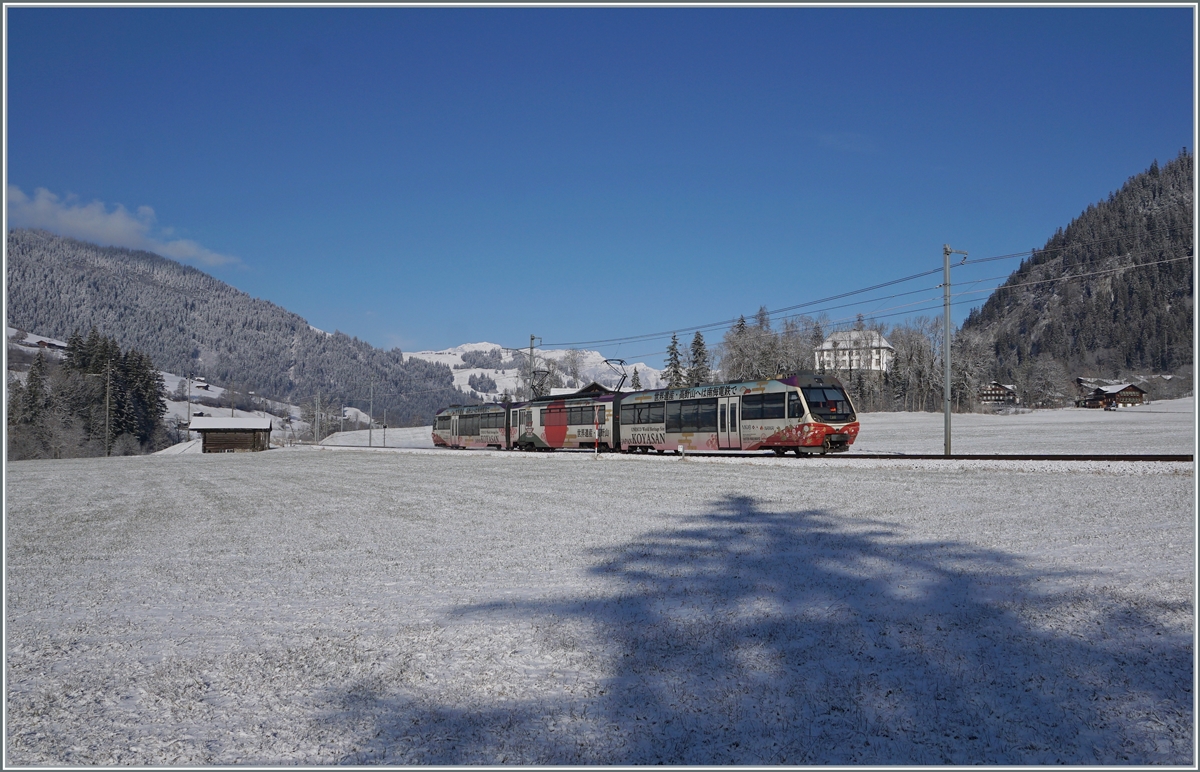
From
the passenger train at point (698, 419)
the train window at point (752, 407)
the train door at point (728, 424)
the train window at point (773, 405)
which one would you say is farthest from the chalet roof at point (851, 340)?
the train window at point (773, 405)

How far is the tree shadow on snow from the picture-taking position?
13.4 ft

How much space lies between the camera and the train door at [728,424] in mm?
30438

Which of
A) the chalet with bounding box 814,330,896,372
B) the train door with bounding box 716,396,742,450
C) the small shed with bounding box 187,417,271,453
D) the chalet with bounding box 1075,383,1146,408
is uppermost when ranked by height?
the chalet with bounding box 814,330,896,372

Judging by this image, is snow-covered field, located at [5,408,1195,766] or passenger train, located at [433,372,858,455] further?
passenger train, located at [433,372,858,455]

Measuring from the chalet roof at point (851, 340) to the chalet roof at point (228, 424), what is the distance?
79.8 meters

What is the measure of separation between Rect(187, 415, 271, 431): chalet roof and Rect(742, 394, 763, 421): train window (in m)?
63.7

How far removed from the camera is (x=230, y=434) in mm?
74438

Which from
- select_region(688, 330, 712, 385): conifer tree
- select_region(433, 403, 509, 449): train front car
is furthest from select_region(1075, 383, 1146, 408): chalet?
select_region(433, 403, 509, 449): train front car

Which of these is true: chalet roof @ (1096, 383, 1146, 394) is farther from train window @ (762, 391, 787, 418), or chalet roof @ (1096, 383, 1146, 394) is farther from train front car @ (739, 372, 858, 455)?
train window @ (762, 391, 787, 418)

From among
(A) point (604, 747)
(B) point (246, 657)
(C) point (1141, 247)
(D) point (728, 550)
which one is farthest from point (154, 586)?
(C) point (1141, 247)

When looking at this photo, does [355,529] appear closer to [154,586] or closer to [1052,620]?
[154,586]

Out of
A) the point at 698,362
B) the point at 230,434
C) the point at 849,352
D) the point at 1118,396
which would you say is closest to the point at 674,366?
the point at 698,362

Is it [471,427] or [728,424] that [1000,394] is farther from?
[728,424]

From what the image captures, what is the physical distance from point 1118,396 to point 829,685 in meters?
150
